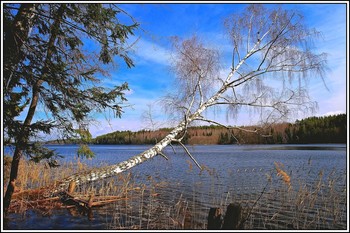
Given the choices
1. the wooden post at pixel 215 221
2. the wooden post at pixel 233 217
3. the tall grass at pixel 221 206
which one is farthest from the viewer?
the tall grass at pixel 221 206

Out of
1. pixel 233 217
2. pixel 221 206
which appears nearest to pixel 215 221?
pixel 233 217

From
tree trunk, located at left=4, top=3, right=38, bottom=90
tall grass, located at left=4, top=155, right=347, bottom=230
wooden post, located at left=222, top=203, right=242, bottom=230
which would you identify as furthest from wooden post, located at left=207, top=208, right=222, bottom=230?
tree trunk, located at left=4, top=3, right=38, bottom=90

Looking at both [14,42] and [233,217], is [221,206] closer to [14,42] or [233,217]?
[233,217]

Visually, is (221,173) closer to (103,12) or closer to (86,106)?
(86,106)

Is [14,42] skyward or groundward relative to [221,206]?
skyward

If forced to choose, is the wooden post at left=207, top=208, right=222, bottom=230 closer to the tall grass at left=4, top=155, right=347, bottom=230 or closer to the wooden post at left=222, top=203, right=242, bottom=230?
the wooden post at left=222, top=203, right=242, bottom=230

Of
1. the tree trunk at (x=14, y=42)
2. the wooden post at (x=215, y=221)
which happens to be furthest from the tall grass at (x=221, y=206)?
the tree trunk at (x=14, y=42)

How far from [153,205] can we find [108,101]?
3.78 metres

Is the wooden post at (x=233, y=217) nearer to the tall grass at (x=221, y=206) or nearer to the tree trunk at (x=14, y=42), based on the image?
the tall grass at (x=221, y=206)

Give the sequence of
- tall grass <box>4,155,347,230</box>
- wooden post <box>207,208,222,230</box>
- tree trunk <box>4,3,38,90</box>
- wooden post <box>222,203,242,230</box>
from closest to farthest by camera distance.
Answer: wooden post <box>222,203,242,230</box> < wooden post <box>207,208,222,230</box> < tree trunk <box>4,3,38,90</box> < tall grass <box>4,155,347,230</box>

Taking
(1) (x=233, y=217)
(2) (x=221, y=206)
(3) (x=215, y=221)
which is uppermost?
(1) (x=233, y=217)

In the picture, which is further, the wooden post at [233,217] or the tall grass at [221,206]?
the tall grass at [221,206]

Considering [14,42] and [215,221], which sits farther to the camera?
[14,42]

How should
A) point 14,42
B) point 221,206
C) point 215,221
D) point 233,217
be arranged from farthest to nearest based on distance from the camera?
point 221,206, point 14,42, point 215,221, point 233,217
